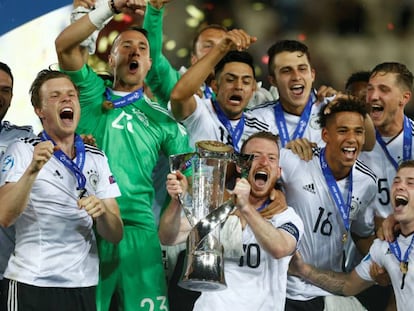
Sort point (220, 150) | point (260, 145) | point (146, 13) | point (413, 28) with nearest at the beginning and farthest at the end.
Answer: point (220, 150)
point (260, 145)
point (146, 13)
point (413, 28)

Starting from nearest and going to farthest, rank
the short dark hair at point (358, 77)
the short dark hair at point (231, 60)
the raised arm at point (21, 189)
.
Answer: the raised arm at point (21, 189), the short dark hair at point (231, 60), the short dark hair at point (358, 77)

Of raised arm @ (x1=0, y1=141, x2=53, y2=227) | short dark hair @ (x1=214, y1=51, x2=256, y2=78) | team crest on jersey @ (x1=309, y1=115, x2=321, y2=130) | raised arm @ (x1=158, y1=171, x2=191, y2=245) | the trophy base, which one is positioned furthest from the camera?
team crest on jersey @ (x1=309, y1=115, x2=321, y2=130)

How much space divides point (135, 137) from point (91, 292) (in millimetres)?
752

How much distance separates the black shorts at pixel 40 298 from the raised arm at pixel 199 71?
89cm

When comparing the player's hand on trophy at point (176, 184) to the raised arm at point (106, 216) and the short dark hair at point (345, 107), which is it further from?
the short dark hair at point (345, 107)

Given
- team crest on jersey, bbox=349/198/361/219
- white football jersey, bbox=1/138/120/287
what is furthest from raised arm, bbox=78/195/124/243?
team crest on jersey, bbox=349/198/361/219

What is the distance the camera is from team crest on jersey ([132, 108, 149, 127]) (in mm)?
5035

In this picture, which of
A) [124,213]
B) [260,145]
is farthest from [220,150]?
[124,213]

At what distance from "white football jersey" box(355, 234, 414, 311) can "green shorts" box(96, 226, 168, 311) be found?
0.87 metres

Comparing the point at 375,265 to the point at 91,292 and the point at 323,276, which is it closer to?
the point at 323,276

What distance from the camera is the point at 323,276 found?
16.4 feet

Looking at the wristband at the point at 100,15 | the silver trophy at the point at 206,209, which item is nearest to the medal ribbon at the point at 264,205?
the silver trophy at the point at 206,209

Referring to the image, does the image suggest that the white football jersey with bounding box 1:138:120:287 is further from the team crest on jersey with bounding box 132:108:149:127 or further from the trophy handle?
the team crest on jersey with bounding box 132:108:149:127

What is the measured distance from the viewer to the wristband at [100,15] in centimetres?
478
